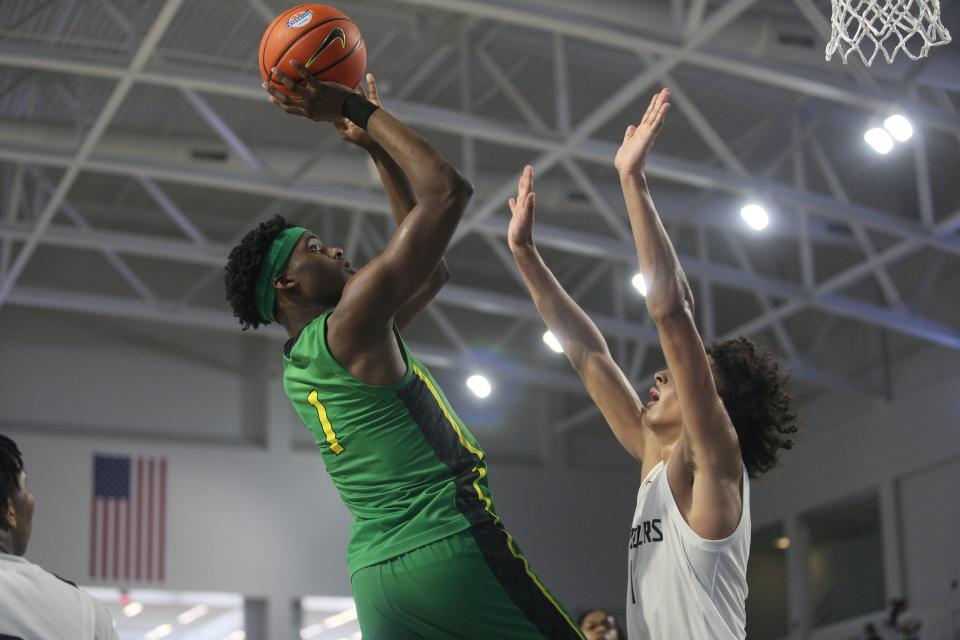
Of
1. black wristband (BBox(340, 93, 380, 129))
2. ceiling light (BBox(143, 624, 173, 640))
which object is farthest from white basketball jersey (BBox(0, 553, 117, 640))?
ceiling light (BBox(143, 624, 173, 640))

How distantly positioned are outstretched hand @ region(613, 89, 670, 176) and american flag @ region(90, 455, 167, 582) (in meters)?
13.7

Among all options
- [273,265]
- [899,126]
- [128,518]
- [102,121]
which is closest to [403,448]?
[273,265]

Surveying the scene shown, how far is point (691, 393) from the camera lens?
Answer: 3.59 metres

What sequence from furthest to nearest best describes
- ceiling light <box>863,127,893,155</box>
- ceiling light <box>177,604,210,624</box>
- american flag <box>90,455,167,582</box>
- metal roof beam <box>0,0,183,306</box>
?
ceiling light <box>177,604,210,624</box> → american flag <box>90,455,167,582</box> → ceiling light <box>863,127,893,155</box> → metal roof beam <box>0,0,183,306</box>

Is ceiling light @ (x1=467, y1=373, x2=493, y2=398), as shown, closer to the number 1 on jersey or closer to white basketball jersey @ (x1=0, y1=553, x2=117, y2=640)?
Answer: the number 1 on jersey

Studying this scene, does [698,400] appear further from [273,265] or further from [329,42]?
[329,42]

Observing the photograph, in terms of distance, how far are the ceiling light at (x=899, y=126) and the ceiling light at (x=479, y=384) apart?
6559mm

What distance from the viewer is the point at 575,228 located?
691 inches

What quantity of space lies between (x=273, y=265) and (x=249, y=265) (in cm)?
8

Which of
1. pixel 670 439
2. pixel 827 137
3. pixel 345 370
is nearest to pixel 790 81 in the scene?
pixel 827 137

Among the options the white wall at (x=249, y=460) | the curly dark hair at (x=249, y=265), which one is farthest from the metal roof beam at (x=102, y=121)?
the curly dark hair at (x=249, y=265)

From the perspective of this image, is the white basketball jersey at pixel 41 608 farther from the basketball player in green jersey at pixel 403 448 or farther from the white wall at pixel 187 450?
the white wall at pixel 187 450

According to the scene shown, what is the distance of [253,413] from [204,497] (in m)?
1.38

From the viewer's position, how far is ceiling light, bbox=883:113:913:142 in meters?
10.9
